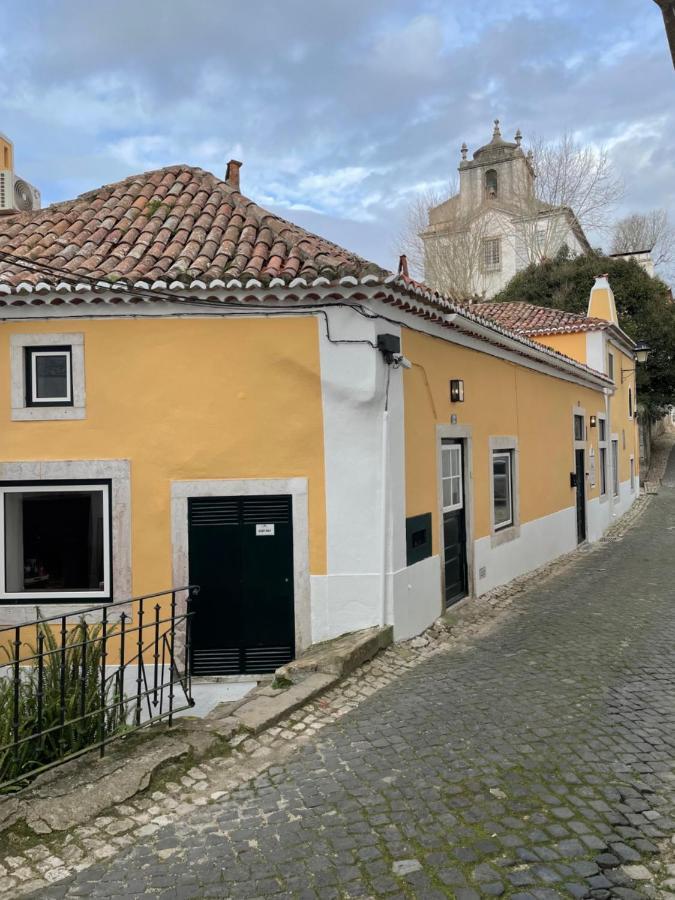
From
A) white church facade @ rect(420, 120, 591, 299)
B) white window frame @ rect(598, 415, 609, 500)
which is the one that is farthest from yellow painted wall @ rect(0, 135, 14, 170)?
white church facade @ rect(420, 120, 591, 299)

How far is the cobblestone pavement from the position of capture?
302 cm

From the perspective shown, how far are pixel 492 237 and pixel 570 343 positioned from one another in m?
17.7

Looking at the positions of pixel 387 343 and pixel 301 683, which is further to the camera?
pixel 387 343

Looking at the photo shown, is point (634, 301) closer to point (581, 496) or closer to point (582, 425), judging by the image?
point (582, 425)

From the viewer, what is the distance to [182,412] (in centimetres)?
662

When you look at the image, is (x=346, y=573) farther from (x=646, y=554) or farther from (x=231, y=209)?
(x=646, y=554)

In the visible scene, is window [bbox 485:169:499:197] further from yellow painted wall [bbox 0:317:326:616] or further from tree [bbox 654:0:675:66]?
tree [bbox 654:0:675:66]

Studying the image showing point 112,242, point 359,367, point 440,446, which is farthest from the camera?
point 440,446

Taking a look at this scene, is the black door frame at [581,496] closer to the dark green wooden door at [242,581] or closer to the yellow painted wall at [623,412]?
the yellow painted wall at [623,412]

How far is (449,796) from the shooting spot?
145 inches

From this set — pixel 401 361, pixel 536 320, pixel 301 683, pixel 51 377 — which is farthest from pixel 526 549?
pixel 536 320

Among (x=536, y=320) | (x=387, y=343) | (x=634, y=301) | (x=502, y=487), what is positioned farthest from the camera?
(x=634, y=301)

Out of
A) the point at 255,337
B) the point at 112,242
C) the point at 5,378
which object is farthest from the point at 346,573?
the point at 112,242

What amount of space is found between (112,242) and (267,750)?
215 inches
